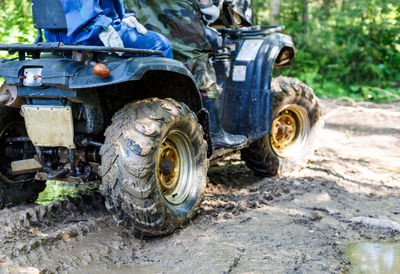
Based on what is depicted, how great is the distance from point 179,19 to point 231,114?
3.84 ft

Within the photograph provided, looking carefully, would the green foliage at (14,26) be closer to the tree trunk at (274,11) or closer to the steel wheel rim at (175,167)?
the steel wheel rim at (175,167)

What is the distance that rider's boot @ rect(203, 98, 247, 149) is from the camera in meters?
4.61

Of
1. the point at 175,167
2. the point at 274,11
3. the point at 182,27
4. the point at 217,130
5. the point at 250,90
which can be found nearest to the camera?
the point at 175,167

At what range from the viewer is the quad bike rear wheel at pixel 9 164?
12.9 feet

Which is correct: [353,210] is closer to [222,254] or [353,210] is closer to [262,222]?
[262,222]

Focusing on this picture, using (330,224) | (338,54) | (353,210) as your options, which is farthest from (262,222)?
(338,54)

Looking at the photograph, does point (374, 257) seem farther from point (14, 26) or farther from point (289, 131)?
point (14, 26)

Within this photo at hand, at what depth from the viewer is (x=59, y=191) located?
5020 mm

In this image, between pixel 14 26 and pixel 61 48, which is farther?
pixel 14 26

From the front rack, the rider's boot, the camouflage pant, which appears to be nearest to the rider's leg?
the front rack

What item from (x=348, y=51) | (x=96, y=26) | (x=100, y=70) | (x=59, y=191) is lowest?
(x=59, y=191)

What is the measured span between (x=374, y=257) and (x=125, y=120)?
6.65 feet

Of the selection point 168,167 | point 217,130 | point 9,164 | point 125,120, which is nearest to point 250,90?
point 217,130

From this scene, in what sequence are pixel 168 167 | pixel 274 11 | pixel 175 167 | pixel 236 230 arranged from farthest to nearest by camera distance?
1. pixel 274 11
2. pixel 175 167
3. pixel 168 167
4. pixel 236 230
